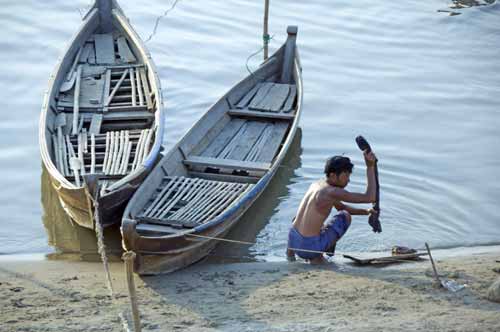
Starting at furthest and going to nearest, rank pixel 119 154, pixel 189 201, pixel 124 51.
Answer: pixel 124 51
pixel 119 154
pixel 189 201

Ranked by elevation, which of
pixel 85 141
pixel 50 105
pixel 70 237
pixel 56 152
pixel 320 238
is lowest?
pixel 70 237

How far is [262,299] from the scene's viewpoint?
291 inches

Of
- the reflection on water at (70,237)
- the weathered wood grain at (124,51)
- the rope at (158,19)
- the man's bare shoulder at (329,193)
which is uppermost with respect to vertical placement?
the rope at (158,19)

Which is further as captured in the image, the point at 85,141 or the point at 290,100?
the point at 290,100

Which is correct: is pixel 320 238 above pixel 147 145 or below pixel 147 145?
below

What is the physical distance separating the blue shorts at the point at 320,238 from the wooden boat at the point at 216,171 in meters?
0.76

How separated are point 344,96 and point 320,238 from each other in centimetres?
604

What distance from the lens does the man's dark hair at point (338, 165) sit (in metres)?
7.95

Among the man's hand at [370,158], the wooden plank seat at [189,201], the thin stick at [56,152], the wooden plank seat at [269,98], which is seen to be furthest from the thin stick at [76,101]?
the man's hand at [370,158]

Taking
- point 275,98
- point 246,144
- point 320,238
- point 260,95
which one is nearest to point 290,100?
point 275,98

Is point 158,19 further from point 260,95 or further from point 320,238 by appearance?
point 320,238

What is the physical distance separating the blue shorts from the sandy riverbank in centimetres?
16

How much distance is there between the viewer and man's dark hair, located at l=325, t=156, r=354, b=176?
795 cm

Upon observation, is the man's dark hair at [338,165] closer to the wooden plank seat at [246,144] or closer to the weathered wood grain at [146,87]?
the wooden plank seat at [246,144]
